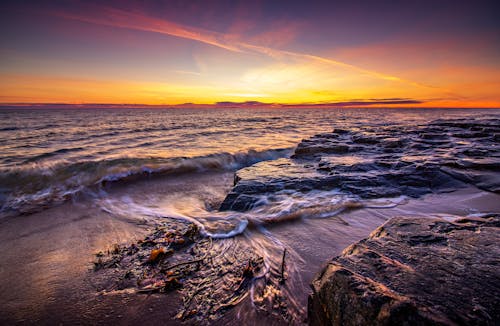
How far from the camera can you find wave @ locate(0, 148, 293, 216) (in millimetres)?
5426

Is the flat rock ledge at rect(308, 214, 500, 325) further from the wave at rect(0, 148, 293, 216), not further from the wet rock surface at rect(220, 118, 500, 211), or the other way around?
the wave at rect(0, 148, 293, 216)

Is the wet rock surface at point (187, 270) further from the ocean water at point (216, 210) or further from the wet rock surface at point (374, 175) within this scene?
the wet rock surface at point (374, 175)

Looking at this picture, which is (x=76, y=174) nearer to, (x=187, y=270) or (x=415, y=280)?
(x=187, y=270)

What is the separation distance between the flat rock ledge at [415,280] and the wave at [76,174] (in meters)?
6.07

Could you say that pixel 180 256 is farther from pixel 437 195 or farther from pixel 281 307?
pixel 437 195

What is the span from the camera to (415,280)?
4.87 feet

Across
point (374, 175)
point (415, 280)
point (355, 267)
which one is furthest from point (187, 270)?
point (374, 175)

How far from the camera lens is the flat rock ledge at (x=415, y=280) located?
1.22 meters

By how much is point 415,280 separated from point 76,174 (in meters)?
8.56

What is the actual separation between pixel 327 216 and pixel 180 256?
8.22 feet

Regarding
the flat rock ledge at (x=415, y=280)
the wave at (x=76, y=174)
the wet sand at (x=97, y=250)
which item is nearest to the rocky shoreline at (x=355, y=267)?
the flat rock ledge at (x=415, y=280)

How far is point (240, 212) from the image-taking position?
4.38 meters

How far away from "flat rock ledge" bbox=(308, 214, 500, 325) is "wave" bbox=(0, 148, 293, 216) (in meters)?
6.07

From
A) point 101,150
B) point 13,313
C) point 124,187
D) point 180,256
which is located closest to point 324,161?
point 180,256
